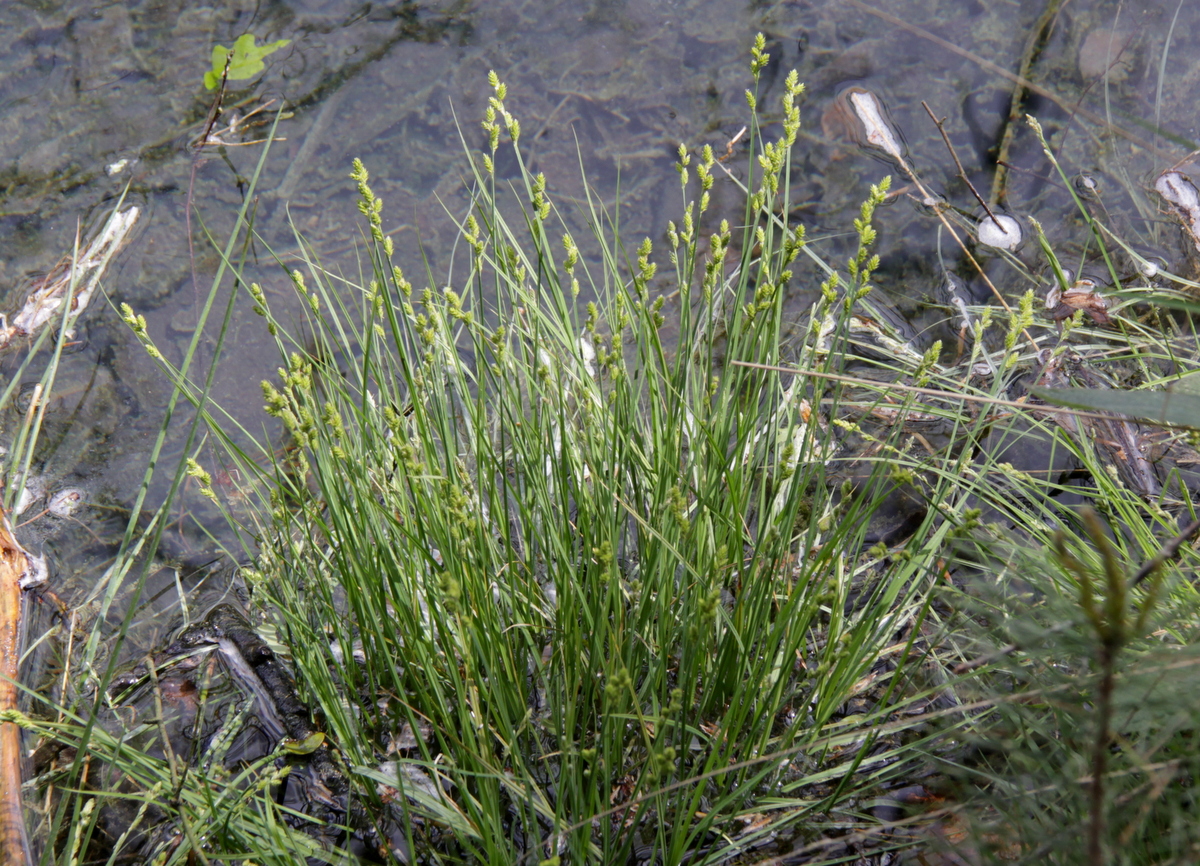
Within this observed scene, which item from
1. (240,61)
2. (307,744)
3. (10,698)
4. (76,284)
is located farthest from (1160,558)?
(240,61)

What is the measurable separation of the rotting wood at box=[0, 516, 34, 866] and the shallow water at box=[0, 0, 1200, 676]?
25 centimetres

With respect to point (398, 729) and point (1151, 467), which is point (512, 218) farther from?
point (1151, 467)

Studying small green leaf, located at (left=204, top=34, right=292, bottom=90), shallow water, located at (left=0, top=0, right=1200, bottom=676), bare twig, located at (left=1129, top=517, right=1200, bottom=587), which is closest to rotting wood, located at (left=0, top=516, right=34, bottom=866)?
shallow water, located at (left=0, top=0, right=1200, bottom=676)

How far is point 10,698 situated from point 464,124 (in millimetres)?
1728

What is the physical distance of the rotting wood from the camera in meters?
1.16

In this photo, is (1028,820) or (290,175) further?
(290,175)

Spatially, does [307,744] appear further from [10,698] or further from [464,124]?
[464,124]

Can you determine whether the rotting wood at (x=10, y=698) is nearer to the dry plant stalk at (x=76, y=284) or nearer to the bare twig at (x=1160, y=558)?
the dry plant stalk at (x=76, y=284)

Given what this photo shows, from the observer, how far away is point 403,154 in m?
2.28

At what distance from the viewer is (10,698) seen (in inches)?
52.8

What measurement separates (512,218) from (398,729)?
140 cm

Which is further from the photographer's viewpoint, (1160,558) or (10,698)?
(10,698)

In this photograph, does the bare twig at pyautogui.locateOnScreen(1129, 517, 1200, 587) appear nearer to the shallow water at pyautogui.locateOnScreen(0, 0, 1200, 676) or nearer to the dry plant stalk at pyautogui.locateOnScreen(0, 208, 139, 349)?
the shallow water at pyautogui.locateOnScreen(0, 0, 1200, 676)

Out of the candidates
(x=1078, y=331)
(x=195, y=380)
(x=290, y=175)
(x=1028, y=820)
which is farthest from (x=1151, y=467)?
(x=290, y=175)
